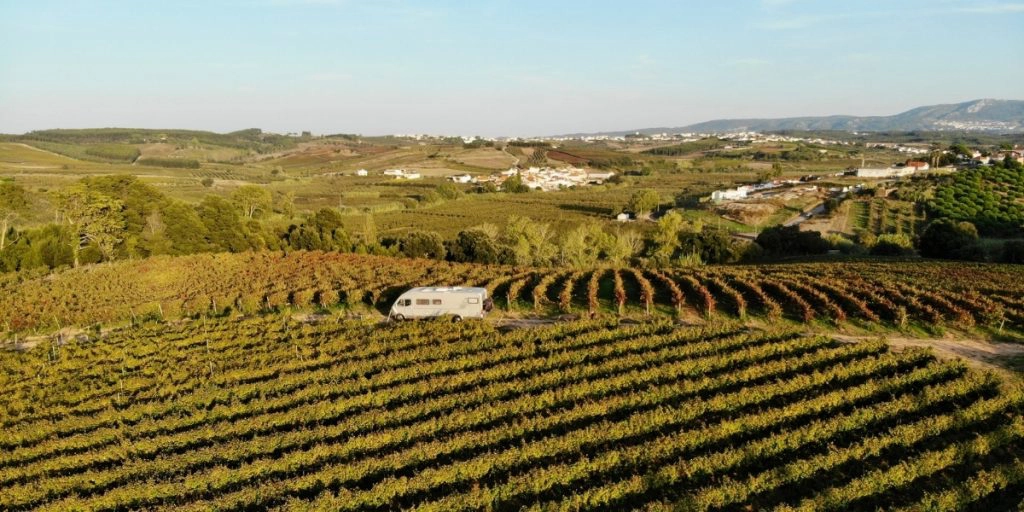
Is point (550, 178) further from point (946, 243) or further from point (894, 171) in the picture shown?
point (946, 243)

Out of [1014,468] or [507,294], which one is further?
[507,294]

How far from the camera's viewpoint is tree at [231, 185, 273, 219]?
269 feet

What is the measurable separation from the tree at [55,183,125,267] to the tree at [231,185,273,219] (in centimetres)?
3272

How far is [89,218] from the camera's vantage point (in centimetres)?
4738

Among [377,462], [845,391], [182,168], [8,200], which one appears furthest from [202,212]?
[182,168]

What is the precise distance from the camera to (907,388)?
17109mm

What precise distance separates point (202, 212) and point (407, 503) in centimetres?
4966

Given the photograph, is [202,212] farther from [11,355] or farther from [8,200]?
[11,355]

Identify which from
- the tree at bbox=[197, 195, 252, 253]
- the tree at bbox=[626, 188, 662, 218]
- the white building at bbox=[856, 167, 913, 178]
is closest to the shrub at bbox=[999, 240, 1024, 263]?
the tree at bbox=[626, 188, 662, 218]

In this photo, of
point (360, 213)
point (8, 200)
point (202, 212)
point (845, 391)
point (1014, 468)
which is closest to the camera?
point (1014, 468)

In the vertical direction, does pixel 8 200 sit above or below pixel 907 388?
above

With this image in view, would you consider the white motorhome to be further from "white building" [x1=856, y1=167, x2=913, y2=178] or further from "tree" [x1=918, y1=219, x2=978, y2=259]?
"white building" [x1=856, y1=167, x2=913, y2=178]

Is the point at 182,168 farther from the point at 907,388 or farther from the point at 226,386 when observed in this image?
the point at 907,388

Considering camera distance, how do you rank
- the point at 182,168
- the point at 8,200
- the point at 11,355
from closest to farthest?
the point at 11,355 → the point at 8,200 → the point at 182,168
